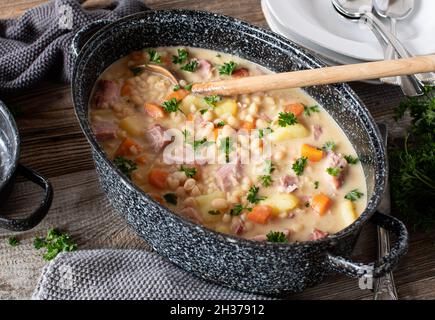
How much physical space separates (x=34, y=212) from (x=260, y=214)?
2.03 ft

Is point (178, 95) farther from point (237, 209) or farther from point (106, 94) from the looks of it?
point (237, 209)

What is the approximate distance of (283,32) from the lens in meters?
2.59

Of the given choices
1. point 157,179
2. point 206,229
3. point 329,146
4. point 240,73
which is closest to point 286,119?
point 329,146

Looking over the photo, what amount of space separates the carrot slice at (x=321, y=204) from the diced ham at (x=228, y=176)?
232 mm

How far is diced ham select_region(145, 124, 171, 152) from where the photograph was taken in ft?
6.95

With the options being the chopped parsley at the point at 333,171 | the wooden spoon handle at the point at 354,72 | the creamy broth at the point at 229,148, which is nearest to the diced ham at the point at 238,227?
the creamy broth at the point at 229,148

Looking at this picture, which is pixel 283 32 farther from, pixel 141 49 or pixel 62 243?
pixel 62 243

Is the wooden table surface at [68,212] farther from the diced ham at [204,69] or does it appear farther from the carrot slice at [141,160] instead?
the diced ham at [204,69]

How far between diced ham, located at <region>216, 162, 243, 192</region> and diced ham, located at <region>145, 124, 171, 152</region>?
0.19 metres

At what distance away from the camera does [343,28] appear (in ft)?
8.89

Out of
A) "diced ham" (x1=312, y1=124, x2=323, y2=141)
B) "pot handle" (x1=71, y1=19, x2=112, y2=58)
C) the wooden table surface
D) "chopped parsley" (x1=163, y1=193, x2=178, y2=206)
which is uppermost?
"pot handle" (x1=71, y1=19, x2=112, y2=58)

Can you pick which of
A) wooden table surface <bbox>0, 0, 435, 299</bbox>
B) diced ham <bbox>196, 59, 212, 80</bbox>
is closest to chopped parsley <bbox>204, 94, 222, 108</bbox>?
diced ham <bbox>196, 59, 212, 80</bbox>

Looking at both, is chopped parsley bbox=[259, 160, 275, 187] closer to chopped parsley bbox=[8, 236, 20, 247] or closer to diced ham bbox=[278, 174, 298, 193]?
diced ham bbox=[278, 174, 298, 193]

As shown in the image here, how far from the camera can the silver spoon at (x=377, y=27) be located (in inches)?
96.5
